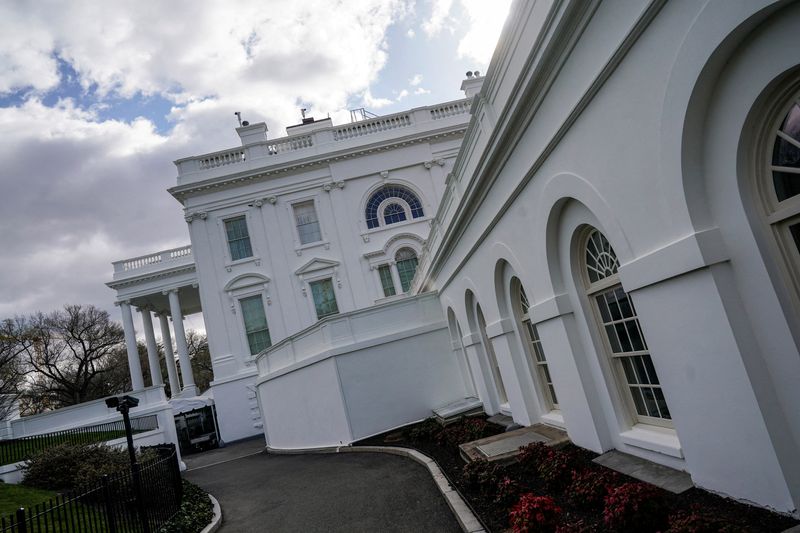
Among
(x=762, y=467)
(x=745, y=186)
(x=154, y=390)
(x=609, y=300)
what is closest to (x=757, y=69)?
(x=745, y=186)

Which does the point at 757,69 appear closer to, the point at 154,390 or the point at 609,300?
the point at 609,300

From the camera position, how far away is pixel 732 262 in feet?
12.1

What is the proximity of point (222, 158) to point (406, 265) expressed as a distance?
10.8 m

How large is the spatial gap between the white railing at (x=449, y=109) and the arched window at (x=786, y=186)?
78.5 ft

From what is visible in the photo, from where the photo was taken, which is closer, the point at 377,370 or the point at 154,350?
the point at 377,370

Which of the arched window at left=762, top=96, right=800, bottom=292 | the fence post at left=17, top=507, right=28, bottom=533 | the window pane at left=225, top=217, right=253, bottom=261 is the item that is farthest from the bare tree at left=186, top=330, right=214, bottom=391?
the arched window at left=762, top=96, right=800, bottom=292

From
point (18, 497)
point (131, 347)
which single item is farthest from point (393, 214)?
point (18, 497)

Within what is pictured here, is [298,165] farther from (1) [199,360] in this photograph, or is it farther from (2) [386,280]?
(1) [199,360]

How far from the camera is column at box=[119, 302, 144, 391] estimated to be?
27.7m

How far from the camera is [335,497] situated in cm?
902

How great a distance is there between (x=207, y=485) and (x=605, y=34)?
1440cm

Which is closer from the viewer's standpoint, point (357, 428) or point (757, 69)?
point (757, 69)

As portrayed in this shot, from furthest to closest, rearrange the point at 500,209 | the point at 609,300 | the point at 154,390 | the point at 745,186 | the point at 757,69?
the point at 154,390 → the point at 500,209 → the point at 609,300 → the point at 745,186 → the point at 757,69

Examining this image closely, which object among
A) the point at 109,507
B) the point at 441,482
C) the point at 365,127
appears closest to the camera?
the point at 109,507
